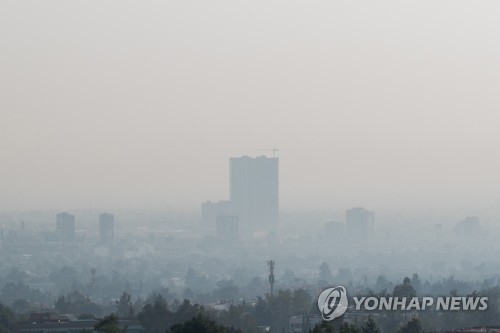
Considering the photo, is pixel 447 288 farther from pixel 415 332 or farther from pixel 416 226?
pixel 416 226

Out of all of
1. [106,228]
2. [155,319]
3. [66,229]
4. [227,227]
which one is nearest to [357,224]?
[227,227]

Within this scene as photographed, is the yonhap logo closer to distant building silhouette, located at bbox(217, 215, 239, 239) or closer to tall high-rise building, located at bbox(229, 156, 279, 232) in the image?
distant building silhouette, located at bbox(217, 215, 239, 239)

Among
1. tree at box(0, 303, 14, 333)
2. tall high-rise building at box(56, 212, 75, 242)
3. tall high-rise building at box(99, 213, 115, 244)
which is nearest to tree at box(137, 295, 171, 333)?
tree at box(0, 303, 14, 333)

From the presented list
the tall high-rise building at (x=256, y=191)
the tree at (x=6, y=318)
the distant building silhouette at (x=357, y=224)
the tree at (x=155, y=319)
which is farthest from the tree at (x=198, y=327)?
the tall high-rise building at (x=256, y=191)

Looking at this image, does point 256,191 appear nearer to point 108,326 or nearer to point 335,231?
point 335,231

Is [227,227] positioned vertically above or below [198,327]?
above

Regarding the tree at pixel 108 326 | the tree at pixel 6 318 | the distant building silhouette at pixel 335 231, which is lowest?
the tree at pixel 6 318

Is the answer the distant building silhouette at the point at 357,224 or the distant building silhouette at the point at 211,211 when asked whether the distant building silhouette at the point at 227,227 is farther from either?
the distant building silhouette at the point at 211,211
